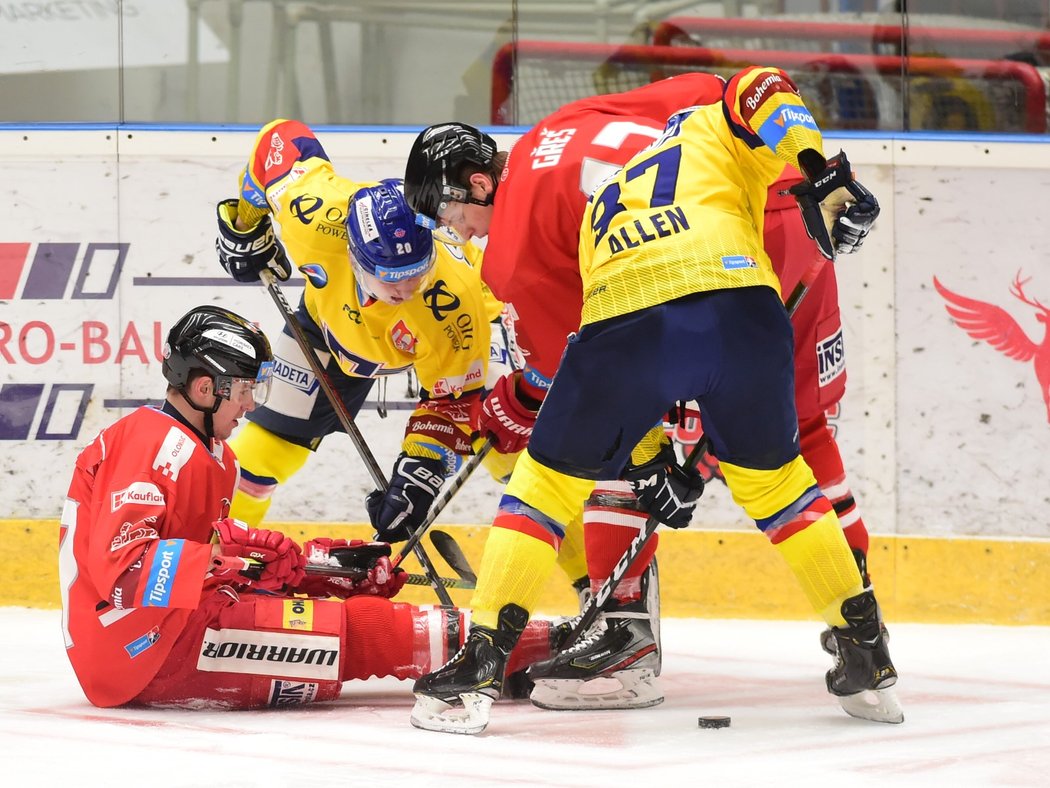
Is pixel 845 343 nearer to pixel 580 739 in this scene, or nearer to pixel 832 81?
pixel 832 81

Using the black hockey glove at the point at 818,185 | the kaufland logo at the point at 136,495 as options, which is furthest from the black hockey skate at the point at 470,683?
the black hockey glove at the point at 818,185

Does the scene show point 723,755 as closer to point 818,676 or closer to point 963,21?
point 818,676

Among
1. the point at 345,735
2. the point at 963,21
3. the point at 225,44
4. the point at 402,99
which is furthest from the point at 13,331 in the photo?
the point at 963,21

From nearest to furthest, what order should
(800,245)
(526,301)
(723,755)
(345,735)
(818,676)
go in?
1. (723,755)
2. (345,735)
3. (526,301)
4. (800,245)
5. (818,676)

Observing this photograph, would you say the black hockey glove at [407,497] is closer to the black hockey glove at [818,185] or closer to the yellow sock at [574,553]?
the yellow sock at [574,553]

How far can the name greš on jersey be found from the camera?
2557 millimetres

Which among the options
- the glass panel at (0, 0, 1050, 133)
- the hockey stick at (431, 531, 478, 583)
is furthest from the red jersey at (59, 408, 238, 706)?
the glass panel at (0, 0, 1050, 133)

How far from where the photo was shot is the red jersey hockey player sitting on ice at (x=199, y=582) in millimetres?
2602

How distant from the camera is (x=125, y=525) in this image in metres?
2.59

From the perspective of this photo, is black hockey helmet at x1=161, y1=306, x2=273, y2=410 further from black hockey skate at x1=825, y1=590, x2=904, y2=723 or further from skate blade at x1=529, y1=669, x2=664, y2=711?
black hockey skate at x1=825, y1=590, x2=904, y2=723

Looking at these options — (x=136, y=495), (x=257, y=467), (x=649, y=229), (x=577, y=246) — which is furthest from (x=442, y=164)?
(x=257, y=467)

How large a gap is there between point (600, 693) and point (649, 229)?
3.15ft

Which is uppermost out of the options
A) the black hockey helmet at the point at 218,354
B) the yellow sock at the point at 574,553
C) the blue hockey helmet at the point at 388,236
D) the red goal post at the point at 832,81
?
the red goal post at the point at 832,81

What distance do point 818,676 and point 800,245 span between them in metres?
0.99
